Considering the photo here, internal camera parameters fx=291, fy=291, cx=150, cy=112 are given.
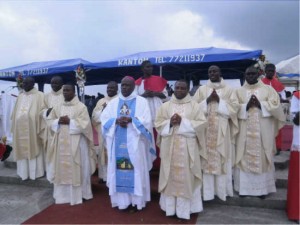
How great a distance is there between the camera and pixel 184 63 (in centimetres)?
926

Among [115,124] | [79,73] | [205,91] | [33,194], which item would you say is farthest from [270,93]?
[79,73]

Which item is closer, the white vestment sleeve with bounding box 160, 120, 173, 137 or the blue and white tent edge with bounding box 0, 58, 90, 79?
the white vestment sleeve with bounding box 160, 120, 173, 137

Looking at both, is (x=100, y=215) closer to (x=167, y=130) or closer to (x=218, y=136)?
(x=167, y=130)

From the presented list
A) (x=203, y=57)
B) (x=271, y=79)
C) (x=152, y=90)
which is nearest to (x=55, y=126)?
(x=152, y=90)

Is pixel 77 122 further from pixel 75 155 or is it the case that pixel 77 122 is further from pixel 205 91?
pixel 205 91

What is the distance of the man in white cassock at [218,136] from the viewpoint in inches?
192

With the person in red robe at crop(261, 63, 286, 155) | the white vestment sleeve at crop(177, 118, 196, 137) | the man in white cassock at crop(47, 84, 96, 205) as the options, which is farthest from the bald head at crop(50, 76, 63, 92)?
the person in red robe at crop(261, 63, 286, 155)

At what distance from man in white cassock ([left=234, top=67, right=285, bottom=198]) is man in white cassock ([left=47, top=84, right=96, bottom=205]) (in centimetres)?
277

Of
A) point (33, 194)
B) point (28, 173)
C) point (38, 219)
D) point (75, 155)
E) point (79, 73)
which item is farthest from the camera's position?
point (79, 73)

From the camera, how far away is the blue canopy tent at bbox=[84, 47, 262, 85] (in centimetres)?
803

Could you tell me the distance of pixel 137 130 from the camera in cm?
477

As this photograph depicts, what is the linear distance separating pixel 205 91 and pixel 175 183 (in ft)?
5.55

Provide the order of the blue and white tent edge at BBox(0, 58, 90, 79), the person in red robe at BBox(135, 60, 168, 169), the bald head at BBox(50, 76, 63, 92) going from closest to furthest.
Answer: the person in red robe at BBox(135, 60, 168, 169), the bald head at BBox(50, 76, 63, 92), the blue and white tent edge at BBox(0, 58, 90, 79)

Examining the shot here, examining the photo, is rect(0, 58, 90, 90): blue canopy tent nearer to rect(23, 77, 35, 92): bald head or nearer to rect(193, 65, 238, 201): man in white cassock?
rect(23, 77, 35, 92): bald head
